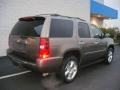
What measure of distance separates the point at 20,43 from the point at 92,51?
2621 millimetres

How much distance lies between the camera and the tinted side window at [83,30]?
588 cm

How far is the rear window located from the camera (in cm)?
481

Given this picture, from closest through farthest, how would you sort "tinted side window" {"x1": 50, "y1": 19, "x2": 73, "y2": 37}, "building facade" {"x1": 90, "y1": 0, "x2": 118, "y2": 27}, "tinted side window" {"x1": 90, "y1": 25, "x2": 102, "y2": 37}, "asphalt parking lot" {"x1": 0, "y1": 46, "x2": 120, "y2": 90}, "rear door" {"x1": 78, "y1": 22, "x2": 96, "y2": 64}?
"tinted side window" {"x1": 50, "y1": 19, "x2": 73, "y2": 37} → "asphalt parking lot" {"x1": 0, "y1": 46, "x2": 120, "y2": 90} → "rear door" {"x1": 78, "y1": 22, "x2": 96, "y2": 64} → "tinted side window" {"x1": 90, "y1": 25, "x2": 102, "y2": 37} → "building facade" {"x1": 90, "y1": 0, "x2": 118, "y2": 27}

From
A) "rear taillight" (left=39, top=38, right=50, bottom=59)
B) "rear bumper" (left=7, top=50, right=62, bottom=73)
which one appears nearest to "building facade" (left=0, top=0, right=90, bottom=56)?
"rear bumper" (left=7, top=50, right=62, bottom=73)

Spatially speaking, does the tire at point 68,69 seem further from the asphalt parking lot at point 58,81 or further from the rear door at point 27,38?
the rear door at point 27,38

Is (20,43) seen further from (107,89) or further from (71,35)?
(107,89)

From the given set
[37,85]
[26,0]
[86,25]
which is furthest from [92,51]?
[26,0]

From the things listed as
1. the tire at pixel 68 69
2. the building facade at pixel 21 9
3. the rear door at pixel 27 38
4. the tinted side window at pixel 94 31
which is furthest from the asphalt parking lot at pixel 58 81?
Result: the building facade at pixel 21 9

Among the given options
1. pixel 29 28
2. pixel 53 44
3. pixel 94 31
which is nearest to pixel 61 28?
pixel 53 44

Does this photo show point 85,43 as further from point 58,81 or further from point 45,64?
point 45,64

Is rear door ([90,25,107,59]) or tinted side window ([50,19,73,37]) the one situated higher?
tinted side window ([50,19,73,37])

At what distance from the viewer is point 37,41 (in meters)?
4.62

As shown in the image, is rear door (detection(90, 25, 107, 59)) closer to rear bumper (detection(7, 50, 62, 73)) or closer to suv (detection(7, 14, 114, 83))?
suv (detection(7, 14, 114, 83))

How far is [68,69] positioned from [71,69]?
160 millimetres
